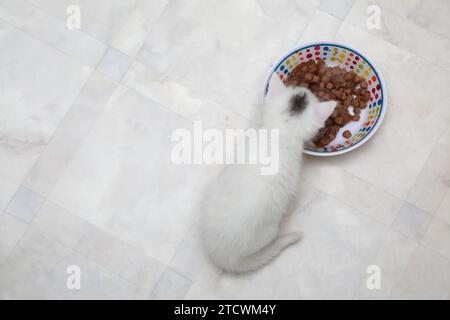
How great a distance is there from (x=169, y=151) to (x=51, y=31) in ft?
1.96

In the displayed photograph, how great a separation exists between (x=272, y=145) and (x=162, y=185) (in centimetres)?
44

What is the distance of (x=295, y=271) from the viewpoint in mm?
1305

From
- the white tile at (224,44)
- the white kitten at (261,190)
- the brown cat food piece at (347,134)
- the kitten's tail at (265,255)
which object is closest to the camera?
the white kitten at (261,190)

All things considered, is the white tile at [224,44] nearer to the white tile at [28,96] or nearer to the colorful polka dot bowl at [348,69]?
the colorful polka dot bowl at [348,69]

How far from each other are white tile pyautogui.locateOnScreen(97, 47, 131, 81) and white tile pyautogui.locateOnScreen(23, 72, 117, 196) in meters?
0.02

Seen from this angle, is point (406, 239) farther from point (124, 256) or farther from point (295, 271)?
point (124, 256)

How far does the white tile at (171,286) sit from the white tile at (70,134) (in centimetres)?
48

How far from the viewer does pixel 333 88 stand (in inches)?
50.6

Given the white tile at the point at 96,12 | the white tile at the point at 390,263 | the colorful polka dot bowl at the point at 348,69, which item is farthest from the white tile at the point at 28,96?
the white tile at the point at 390,263

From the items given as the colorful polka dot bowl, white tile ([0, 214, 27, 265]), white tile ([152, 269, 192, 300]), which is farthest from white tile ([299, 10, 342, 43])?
white tile ([0, 214, 27, 265])

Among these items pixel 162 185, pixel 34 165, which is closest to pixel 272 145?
pixel 162 185

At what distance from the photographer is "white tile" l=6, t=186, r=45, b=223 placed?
52.7 inches

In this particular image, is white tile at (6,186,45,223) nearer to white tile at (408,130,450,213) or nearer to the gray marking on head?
the gray marking on head

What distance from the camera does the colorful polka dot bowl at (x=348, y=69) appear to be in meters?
1.24
